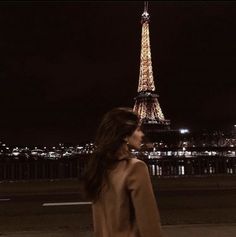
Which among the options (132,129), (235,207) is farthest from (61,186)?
(132,129)

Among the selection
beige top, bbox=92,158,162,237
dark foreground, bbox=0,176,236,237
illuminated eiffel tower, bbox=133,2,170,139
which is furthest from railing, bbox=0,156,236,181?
illuminated eiffel tower, bbox=133,2,170,139

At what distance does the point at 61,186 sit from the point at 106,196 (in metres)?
15.5

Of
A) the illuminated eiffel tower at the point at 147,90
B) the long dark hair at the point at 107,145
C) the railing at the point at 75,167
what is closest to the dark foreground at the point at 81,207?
the railing at the point at 75,167

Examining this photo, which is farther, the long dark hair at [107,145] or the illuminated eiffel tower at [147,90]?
the illuminated eiffel tower at [147,90]

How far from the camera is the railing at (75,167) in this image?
21781 millimetres

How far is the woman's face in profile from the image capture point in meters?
2.75

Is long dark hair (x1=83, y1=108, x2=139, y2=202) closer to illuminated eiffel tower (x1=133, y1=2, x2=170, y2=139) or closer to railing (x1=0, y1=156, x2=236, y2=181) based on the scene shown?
railing (x1=0, y1=156, x2=236, y2=181)

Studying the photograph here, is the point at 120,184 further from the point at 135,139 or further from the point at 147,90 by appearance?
the point at 147,90

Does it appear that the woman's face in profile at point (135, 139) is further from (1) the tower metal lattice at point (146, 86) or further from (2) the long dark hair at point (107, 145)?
(1) the tower metal lattice at point (146, 86)

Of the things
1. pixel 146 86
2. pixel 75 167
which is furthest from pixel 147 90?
pixel 75 167

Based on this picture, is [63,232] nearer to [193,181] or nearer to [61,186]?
[61,186]

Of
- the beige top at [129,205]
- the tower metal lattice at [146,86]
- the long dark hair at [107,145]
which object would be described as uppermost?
the tower metal lattice at [146,86]

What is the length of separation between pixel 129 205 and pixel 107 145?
1.07 feet

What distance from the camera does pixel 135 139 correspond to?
276 cm
